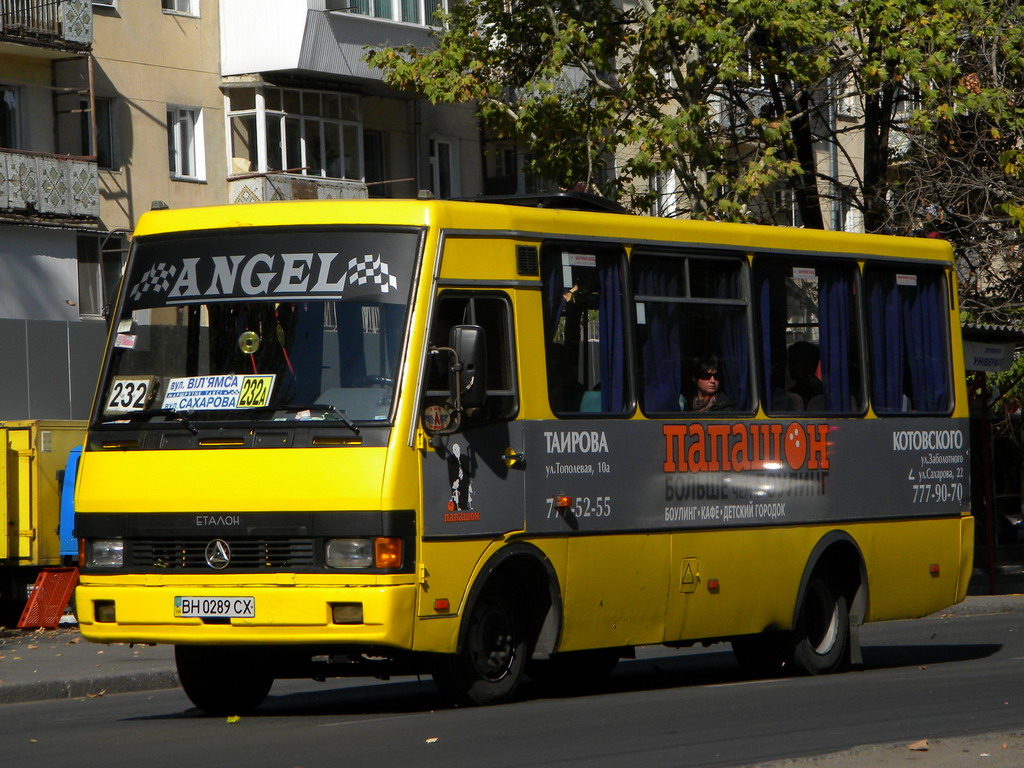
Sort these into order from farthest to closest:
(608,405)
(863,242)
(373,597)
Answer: (863,242), (608,405), (373,597)

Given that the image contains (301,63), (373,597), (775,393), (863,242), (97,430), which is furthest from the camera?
(301,63)

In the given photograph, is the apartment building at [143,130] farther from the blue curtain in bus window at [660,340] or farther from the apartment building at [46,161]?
the blue curtain in bus window at [660,340]

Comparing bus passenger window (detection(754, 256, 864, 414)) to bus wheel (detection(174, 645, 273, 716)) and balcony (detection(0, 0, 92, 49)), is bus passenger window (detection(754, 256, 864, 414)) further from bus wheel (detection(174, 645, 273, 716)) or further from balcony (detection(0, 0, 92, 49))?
balcony (detection(0, 0, 92, 49))

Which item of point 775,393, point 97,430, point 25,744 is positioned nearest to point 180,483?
point 97,430

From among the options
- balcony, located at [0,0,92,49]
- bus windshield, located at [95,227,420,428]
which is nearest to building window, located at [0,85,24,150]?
balcony, located at [0,0,92,49]

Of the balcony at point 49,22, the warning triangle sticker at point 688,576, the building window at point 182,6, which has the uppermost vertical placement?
the building window at point 182,6

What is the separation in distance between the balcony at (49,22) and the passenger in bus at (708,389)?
19875 millimetres

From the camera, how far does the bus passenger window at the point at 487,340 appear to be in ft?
34.2

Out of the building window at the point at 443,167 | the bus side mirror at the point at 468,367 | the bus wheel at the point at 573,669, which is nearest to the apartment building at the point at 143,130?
the building window at the point at 443,167

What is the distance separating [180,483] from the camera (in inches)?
407

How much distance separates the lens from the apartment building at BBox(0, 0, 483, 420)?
29.6 metres

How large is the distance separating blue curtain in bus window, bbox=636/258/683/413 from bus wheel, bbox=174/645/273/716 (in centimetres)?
289

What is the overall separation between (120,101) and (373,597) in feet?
76.5

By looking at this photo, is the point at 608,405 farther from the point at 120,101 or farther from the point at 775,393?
the point at 120,101
